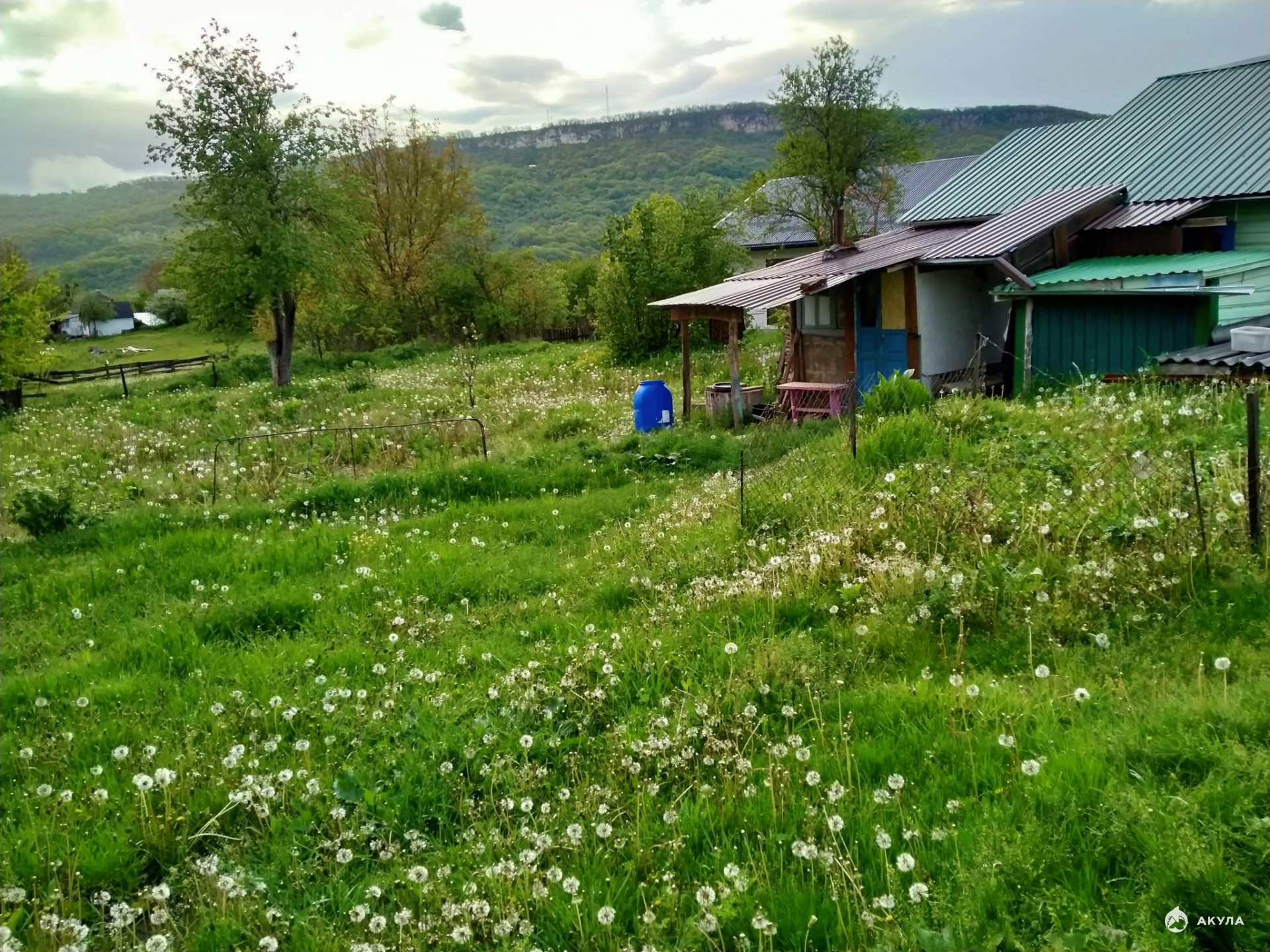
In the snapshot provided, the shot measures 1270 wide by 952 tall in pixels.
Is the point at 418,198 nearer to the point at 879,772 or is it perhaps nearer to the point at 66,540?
the point at 66,540

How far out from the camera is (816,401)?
1655 centimetres

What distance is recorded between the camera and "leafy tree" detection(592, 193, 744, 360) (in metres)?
27.9

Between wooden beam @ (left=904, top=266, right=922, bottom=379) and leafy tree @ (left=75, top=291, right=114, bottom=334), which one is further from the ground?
leafy tree @ (left=75, top=291, right=114, bottom=334)

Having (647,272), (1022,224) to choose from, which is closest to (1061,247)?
(1022,224)

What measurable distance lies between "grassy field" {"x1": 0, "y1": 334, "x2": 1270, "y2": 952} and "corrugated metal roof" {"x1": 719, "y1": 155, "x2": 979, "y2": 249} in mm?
29518

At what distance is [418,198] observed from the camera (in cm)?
4481

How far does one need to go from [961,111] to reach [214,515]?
14794 cm

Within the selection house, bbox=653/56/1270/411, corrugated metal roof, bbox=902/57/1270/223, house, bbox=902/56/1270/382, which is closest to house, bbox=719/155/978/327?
corrugated metal roof, bbox=902/57/1270/223

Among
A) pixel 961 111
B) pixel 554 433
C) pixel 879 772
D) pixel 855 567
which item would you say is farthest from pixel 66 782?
pixel 961 111

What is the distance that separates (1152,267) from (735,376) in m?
7.75

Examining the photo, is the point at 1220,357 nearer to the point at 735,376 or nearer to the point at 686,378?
the point at 735,376

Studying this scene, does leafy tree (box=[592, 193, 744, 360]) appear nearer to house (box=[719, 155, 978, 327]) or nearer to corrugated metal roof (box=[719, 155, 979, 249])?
house (box=[719, 155, 978, 327])

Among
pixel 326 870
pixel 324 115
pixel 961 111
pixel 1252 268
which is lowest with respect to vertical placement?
pixel 326 870

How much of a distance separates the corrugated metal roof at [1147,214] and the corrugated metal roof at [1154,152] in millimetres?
293
